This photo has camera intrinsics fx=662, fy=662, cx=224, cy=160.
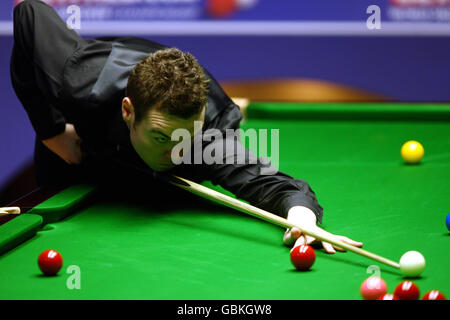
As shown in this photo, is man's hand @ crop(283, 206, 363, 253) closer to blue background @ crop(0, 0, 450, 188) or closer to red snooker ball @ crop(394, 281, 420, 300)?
red snooker ball @ crop(394, 281, 420, 300)

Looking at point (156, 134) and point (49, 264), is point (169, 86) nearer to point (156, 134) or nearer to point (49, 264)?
point (156, 134)

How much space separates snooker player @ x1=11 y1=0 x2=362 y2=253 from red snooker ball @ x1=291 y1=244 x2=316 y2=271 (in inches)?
8.9

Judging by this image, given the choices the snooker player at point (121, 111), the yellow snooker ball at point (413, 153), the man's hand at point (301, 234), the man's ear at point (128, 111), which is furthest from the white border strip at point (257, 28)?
the man's hand at point (301, 234)

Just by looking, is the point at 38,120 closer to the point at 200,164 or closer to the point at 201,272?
the point at 200,164

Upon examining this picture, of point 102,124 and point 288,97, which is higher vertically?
point 288,97

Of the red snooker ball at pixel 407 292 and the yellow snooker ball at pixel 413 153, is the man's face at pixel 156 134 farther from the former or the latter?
the yellow snooker ball at pixel 413 153

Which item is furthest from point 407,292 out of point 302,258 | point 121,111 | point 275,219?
point 121,111

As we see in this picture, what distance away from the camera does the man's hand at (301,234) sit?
6.85 feet

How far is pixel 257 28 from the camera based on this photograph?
6098mm

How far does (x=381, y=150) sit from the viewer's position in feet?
12.1

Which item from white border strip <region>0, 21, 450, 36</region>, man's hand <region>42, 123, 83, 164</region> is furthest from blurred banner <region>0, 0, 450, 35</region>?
man's hand <region>42, 123, 83, 164</region>
